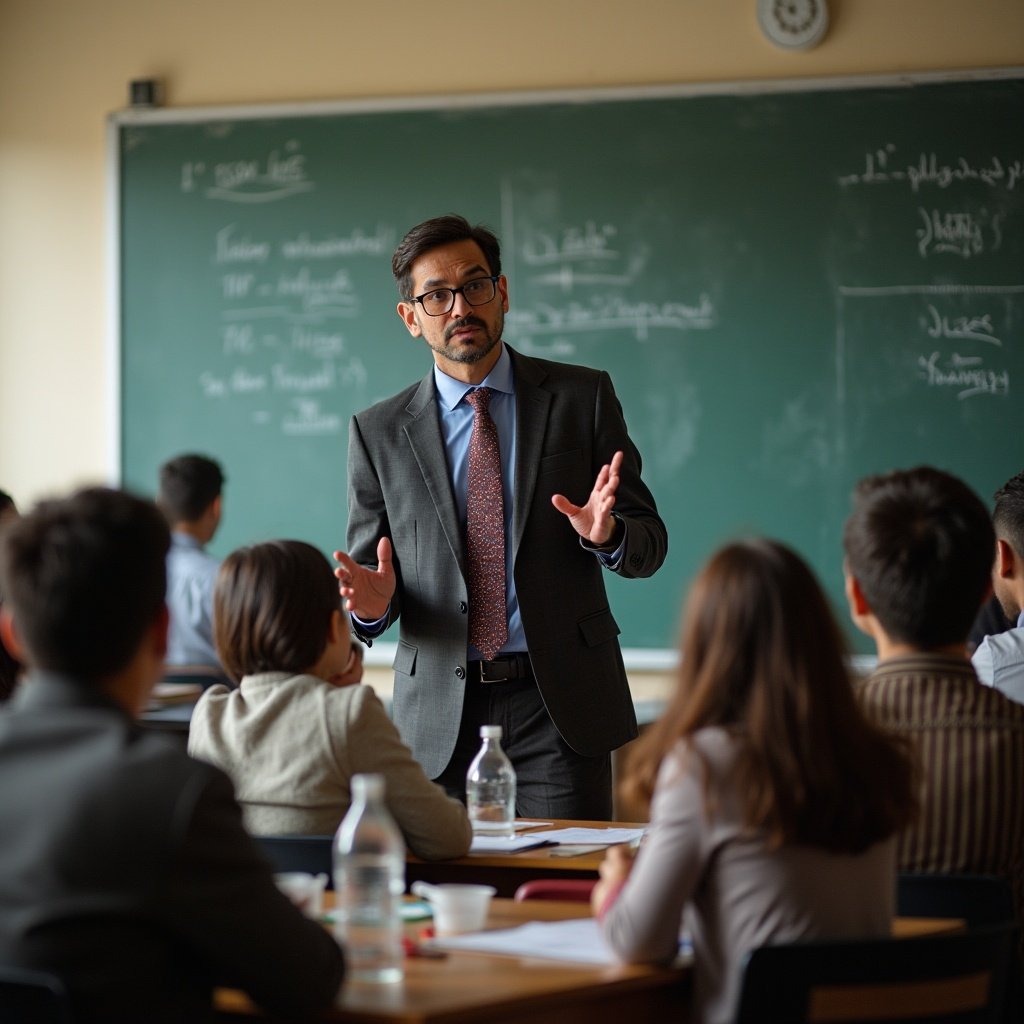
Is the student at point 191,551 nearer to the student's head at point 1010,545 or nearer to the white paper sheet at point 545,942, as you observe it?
the student's head at point 1010,545

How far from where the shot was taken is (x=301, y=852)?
7.38 feet

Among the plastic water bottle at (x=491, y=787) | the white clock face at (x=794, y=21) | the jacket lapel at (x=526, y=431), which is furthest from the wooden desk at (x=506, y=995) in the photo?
the white clock face at (x=794, y=21)

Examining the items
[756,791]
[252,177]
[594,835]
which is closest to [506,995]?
[756,791]

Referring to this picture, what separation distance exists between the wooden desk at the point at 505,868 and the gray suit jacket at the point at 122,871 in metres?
0.97

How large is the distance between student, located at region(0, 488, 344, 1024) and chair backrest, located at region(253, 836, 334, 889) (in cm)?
61

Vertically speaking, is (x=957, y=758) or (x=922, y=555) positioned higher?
(x=922, y=555)

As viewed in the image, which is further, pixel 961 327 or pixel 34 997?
pixel 961 327

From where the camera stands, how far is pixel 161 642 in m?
1.65

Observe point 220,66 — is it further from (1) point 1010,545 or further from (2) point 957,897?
(2) point 957,897

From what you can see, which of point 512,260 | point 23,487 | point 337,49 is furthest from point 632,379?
point 23,487

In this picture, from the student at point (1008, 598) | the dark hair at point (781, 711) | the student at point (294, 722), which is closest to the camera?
the dark hair at point (781, 711)

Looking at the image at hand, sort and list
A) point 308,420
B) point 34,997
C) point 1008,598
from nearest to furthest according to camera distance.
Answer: point 34,997, point 1008,598, point 308,420

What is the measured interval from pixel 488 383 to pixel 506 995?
6.10ft

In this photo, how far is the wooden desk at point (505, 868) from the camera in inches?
98.3
